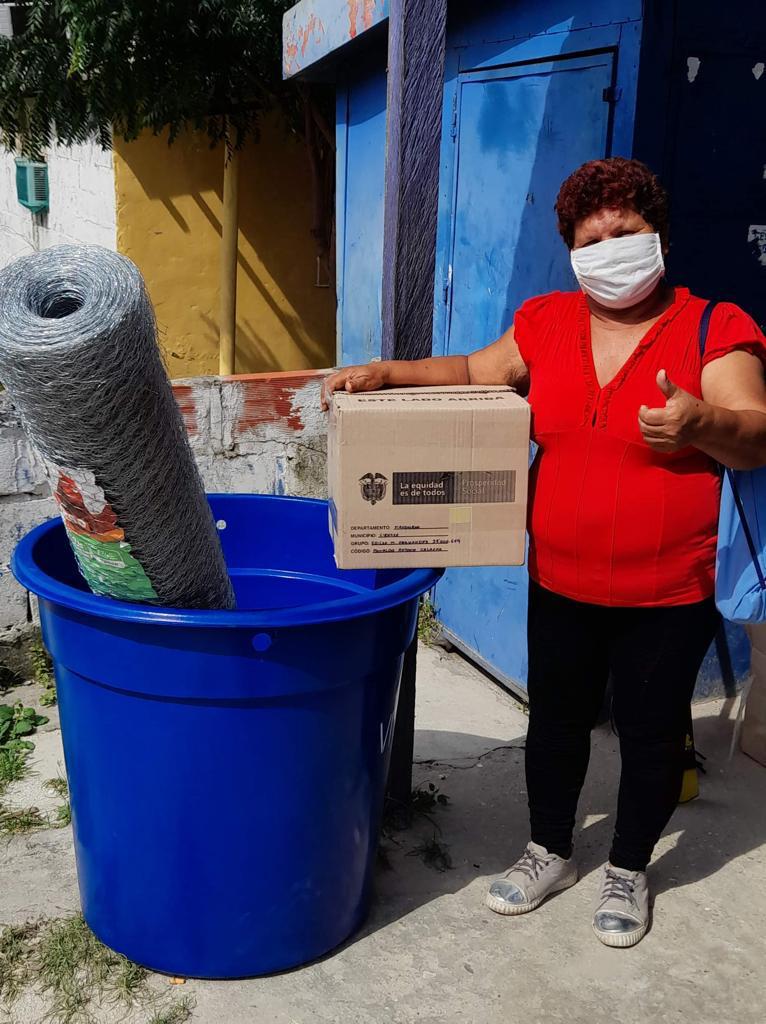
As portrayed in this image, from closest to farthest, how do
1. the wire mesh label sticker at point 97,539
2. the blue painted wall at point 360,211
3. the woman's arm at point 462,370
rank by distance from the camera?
the wire mesh label sticker at point 97,539
the woman's arm at point 462,370
the blue painted wall at point 360,211

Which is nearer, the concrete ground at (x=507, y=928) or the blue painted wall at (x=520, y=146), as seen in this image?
the concrete ground at (x=507, y=928)

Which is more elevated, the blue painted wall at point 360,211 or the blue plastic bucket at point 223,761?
the blue painted wall at point 360,211

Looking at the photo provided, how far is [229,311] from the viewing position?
7.63 m

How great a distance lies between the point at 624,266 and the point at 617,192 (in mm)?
186

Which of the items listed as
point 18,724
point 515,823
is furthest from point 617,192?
point 18,724

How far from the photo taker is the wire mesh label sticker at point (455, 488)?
235 cm

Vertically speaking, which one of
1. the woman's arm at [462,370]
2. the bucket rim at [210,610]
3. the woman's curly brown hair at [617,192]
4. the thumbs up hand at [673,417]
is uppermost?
the woman's curly brown hair at [617,192]

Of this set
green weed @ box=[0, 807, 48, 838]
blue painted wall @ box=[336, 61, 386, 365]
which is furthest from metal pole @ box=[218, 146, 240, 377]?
green weed @ box=[0, 807, 48, 838]

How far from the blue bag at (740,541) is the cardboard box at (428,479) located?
48cm

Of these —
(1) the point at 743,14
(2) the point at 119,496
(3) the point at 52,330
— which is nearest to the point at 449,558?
(2) the point at 119,496

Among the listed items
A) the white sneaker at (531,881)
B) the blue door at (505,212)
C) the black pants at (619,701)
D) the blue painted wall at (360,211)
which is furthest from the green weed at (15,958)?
the blue painted wall at (360,211)

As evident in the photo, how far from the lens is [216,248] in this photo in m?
7.66

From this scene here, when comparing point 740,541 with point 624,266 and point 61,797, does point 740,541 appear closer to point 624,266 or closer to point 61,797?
point 624,266

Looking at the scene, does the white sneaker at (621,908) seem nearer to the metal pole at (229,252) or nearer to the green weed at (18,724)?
the green weed at (18,724)
